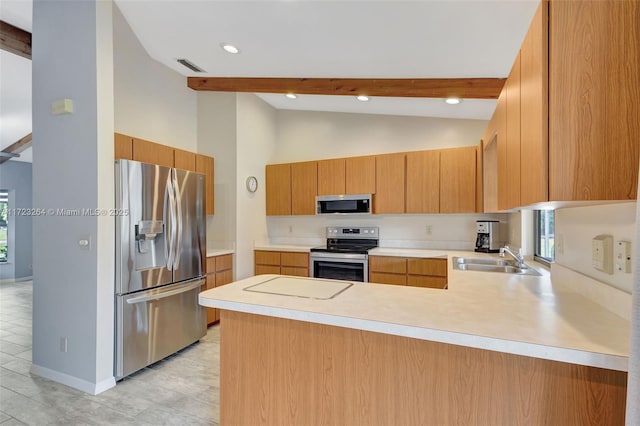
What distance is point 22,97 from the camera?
174 inches

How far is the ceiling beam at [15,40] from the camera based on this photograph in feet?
10.3

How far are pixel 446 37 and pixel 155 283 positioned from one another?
301 cm

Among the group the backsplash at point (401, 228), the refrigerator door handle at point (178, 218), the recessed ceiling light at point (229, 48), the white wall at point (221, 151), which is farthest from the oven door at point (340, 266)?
→ the recessed ceiling light at point (229, 48)

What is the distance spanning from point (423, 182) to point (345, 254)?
1282mm

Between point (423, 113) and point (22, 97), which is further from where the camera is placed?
point (22, 97)

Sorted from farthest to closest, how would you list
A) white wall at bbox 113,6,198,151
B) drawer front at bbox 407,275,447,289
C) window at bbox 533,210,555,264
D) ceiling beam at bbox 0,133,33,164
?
ceiling beam at bbox 0,133,33,164, drawer front at bbox 407,275,447,289, white wall at bbox 113,6,198,151, window at bbox 533,210,555,264

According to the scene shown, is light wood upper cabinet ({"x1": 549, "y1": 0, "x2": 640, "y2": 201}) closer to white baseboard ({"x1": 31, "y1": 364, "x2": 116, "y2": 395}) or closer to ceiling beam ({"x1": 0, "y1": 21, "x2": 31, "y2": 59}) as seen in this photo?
white baseboard ({"x1": 31, "y1": 364, "x2": 116, "y2": 395})

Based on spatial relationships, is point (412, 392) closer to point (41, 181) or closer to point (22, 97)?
point (41, 181)

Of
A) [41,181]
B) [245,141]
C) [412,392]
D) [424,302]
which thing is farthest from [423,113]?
[41,181]

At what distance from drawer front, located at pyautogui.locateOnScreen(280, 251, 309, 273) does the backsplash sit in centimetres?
57

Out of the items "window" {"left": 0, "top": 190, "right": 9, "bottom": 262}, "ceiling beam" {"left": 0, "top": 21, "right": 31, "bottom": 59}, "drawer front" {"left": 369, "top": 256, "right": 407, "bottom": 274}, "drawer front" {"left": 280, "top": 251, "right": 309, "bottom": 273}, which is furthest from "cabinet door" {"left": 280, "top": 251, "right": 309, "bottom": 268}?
"window" {"left": 0, "top": 190, "right": 9, "bottom": 262}

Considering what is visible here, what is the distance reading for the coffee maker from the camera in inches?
139

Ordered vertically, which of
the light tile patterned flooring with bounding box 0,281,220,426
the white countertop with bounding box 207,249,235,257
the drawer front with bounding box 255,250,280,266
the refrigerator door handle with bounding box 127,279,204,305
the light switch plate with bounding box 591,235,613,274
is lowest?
the light tile patterned flooring with bounding box 0,281,220,426

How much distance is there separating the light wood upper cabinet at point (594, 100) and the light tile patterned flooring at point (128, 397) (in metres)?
2.34
